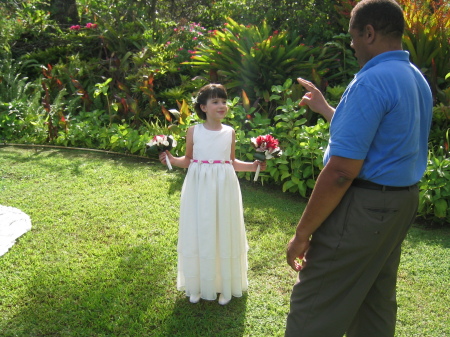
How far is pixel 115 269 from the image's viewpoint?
12.5ft

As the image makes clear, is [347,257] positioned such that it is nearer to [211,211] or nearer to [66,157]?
[211,211]

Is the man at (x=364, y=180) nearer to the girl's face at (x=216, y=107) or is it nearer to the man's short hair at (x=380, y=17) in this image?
the man's short hair at (x=380, y=17)

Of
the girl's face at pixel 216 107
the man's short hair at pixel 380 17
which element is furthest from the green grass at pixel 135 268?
the man's short hair at pixel 380 17

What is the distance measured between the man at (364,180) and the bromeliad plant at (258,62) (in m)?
4.94

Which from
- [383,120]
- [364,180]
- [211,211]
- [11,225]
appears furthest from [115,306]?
[383,120]

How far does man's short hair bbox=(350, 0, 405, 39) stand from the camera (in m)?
1.83

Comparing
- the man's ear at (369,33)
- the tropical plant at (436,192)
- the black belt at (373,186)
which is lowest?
the tropical plant at (436,192)

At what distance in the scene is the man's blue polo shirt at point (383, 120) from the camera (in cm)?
179

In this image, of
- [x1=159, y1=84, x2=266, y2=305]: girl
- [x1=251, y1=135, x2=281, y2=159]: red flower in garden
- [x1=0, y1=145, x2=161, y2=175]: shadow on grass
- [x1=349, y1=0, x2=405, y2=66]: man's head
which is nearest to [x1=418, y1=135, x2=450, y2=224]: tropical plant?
[x1=251, y1=135, x2=281, y2=159]: red flower in garden

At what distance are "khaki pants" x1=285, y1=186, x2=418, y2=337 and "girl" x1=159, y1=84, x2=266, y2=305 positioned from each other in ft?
3.87

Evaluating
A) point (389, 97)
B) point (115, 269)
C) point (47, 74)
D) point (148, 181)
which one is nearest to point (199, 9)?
point (47, 74)

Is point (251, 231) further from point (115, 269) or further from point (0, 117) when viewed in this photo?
point (0, 117)

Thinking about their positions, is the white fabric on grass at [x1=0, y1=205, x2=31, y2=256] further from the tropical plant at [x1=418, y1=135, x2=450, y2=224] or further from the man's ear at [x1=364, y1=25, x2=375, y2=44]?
the tropical plant at [x1=418, y1=135, x2=450, y2=224]

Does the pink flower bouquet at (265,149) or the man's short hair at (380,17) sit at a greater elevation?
the man's short hair at (380,17)
